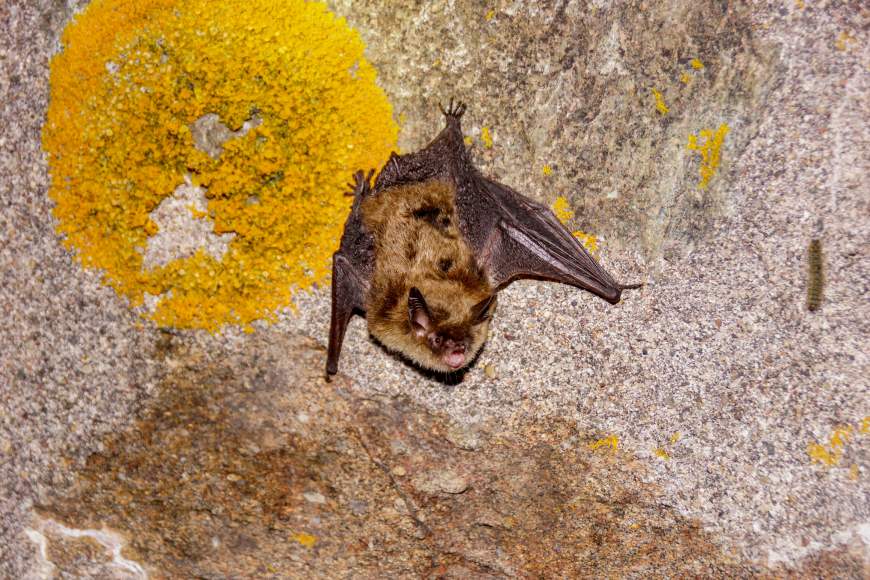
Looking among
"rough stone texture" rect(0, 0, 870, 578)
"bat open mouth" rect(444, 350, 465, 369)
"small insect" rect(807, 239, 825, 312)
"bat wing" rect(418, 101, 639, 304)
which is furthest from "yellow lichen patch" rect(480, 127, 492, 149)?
"small insect" rect(807, 239, 825, 312)

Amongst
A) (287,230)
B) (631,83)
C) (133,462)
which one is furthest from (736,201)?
(133,462)

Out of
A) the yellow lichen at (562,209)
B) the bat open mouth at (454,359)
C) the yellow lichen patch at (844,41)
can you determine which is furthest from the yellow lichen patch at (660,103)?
the bat open mouth at (454,359)

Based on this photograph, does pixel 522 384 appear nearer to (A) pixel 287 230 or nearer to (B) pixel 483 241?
(B) pixel 483 241

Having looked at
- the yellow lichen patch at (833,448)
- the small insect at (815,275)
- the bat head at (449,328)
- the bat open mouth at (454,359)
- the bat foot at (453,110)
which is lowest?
the yellow lichen patch at (833,448)

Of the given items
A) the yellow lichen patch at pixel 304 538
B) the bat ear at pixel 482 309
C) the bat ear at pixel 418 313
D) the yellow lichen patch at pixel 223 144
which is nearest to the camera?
the bat ear at pixel 418 313

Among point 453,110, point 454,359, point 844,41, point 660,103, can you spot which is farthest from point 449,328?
point 844,41

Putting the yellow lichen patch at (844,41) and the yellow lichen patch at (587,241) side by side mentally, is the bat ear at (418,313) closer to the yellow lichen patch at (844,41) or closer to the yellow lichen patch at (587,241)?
the yellow lichen patch at (587,241)
